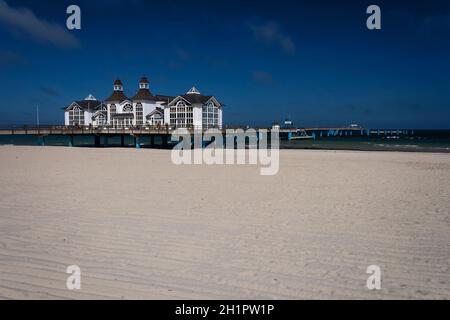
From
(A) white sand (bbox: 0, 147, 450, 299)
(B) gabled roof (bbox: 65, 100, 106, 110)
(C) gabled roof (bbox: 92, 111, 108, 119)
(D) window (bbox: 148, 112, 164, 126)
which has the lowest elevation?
(A) white sand (bbox: 0, 147, 450, 299)

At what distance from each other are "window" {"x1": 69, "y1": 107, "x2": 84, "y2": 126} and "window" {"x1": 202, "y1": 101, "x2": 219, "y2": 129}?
20709mm

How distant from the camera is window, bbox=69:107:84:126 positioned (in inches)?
2067

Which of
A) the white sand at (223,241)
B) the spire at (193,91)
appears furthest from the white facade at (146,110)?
the white sand at (223,241)

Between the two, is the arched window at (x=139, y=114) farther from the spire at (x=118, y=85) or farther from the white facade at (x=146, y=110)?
the spire at (x=118, y=85)

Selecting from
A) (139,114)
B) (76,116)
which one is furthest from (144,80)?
(76,116)

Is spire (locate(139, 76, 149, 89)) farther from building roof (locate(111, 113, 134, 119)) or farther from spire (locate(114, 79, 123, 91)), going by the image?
spire (locate(114, 79, 123, 91))

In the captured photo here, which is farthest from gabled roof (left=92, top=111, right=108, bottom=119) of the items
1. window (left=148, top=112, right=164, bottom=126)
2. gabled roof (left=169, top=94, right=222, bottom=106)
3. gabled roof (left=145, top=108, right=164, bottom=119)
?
gabled roof (left=169, top=94, right=222, bottom=106)

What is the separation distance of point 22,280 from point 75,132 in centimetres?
4099

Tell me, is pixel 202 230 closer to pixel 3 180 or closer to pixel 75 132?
pixel 3 180

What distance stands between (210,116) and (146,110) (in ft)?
29.3

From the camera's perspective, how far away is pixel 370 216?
7262 millimetres

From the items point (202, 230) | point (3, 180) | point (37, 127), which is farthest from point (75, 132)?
point (202, 230)

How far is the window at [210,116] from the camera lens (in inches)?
1671

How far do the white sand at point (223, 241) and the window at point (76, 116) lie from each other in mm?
44979
